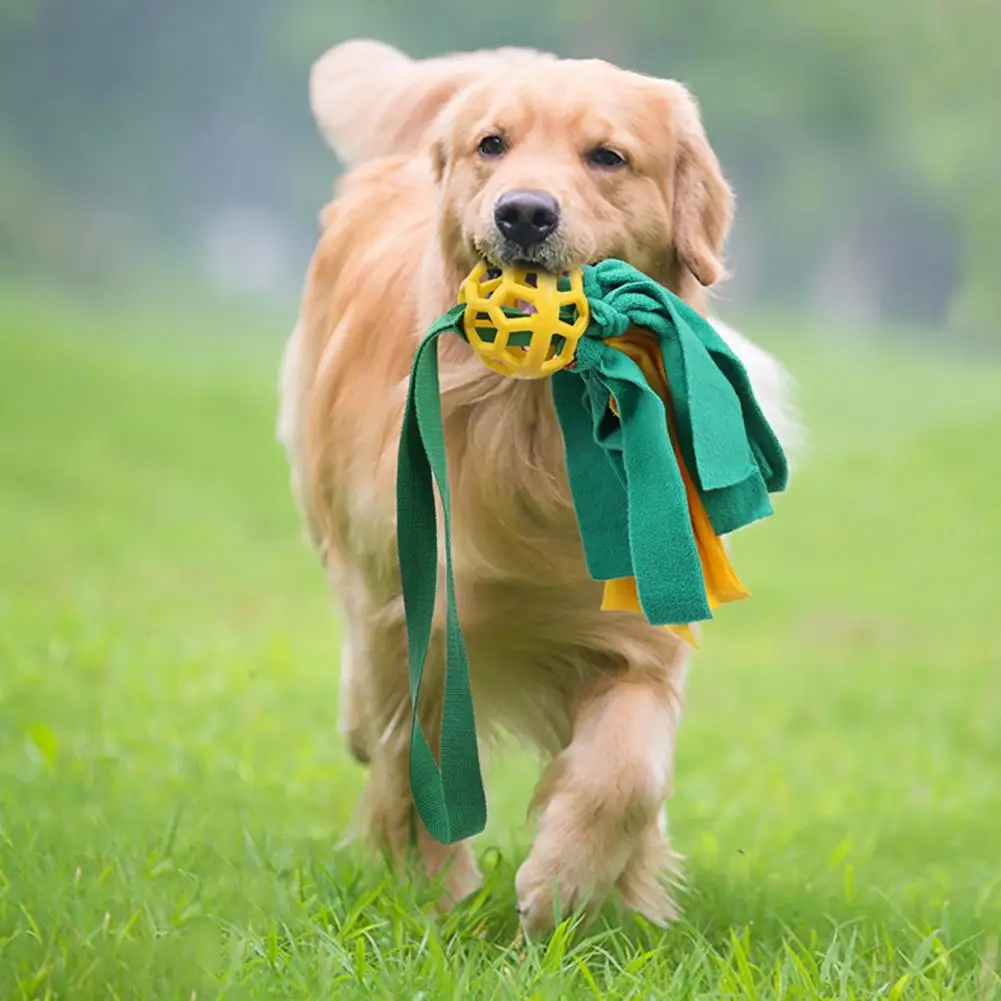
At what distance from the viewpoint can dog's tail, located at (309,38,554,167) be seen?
512cm

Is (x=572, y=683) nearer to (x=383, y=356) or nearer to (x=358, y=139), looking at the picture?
(x=383, y=356)

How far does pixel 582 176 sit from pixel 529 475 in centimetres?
67

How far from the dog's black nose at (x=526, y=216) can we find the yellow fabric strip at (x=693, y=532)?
0.28 metres

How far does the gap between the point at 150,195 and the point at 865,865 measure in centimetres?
2377

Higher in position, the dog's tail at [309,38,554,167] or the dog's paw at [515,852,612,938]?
the dog's tail at [309,38,554,167]

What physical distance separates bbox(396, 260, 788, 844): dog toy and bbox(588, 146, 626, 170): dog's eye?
217 mm

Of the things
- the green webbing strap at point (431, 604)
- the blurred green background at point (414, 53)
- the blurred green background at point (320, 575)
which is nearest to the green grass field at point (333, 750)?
the blurred green background at point (320, 575)

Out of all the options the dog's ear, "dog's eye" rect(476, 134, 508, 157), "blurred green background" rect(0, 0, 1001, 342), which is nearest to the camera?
"dog's eye" rect(476, 134, 508, 157)

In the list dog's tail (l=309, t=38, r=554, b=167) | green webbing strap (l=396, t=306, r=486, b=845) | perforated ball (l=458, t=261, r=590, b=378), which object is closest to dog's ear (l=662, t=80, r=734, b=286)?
perforated ball (l=458, t=261, r=590, b=378)

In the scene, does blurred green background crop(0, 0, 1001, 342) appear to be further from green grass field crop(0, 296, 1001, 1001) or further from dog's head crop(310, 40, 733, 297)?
dog's head crop(310, 40, 733, 297)

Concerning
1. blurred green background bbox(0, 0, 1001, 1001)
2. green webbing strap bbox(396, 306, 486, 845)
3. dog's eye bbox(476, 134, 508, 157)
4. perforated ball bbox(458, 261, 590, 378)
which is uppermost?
dog's eye bbox(476, 134, 508, 157)

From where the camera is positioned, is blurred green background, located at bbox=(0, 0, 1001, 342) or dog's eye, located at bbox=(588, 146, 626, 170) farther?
blurred green background, located at bbox=(0, 0, 1001, 342)

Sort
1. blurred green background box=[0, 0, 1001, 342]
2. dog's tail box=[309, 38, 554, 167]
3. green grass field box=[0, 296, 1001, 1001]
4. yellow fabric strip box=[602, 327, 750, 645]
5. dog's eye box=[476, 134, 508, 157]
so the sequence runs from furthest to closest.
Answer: blurred green background box=[0, 0, 1001, 342] < dog's tail box=[309, 38, 554, 167] < dog's eye box=[476, 134, 508, 157] < yellow fabric strip box=[602, 327, 750, 645] < green grass field box=[0, 296, 1001, 1001]

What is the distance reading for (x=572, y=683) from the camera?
3910mm
